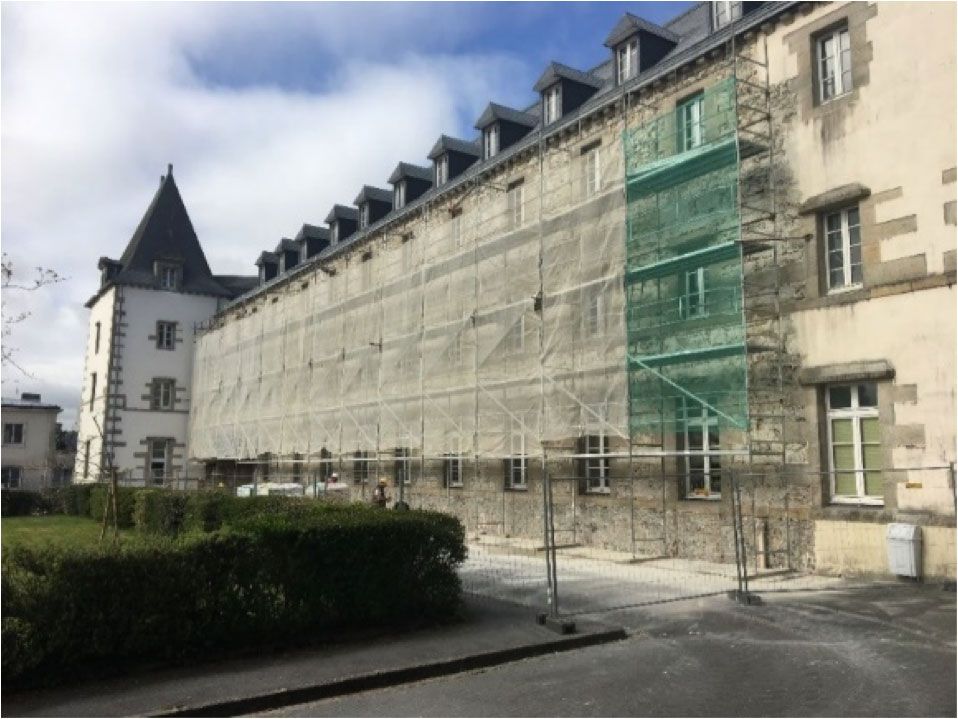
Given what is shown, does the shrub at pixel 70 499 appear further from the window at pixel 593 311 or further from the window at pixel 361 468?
the window at pixel 593 311

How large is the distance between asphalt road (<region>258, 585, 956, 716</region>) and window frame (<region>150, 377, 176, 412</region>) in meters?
31.9

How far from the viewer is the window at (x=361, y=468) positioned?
2398 centimetres

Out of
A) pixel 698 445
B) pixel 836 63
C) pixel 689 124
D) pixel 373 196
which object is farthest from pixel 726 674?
pixel 373 196

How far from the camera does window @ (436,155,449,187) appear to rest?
2341 centimetres

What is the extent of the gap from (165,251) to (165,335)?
14.0ft

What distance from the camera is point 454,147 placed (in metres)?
23.5

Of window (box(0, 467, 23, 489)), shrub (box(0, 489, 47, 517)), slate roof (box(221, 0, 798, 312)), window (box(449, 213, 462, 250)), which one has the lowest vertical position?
shrub (box(0, 489, 47, 517))

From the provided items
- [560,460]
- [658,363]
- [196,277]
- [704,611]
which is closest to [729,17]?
[658,363]

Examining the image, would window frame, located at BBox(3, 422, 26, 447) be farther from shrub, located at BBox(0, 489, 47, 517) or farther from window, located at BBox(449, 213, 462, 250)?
window, located at BBox(449, 213, 462, 250)

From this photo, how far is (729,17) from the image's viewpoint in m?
14.8

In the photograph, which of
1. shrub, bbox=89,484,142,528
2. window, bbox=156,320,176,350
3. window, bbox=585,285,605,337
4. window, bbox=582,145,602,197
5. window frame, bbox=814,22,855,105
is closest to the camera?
window frame, bbox=814,22,855,105

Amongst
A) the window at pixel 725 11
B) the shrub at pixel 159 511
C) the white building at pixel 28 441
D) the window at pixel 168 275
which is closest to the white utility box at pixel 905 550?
the window at pixel 725 11

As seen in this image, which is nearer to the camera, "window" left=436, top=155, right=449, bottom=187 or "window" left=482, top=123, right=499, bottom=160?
"window" left=482, top=123, right=499, bottom=160

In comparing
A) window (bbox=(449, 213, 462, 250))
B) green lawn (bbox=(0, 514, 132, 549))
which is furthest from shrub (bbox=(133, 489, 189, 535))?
window (bbox=(449, 213, 462, 250))
